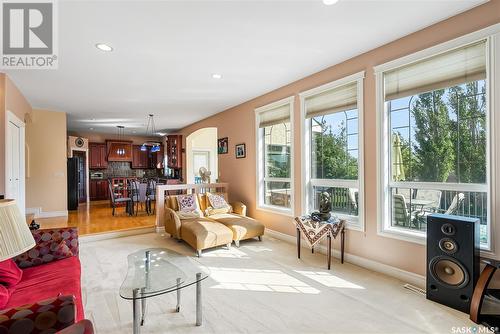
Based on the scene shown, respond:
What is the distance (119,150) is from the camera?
33.9ft

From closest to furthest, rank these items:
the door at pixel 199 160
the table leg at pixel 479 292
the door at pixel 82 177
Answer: the table leg at pixel 479 292
the door at pixel 82 177
the door at pixel 199 160

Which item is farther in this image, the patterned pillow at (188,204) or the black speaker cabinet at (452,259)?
the patterned pillow at (188,204)

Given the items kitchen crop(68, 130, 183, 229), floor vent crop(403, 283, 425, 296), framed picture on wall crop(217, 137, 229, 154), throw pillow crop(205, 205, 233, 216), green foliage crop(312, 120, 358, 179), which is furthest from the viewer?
kitchen crop(68, 130, 183, 229)

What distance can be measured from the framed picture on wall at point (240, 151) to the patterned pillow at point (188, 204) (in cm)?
144

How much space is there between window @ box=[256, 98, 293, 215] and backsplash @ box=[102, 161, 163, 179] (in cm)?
709

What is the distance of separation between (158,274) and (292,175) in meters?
2.76

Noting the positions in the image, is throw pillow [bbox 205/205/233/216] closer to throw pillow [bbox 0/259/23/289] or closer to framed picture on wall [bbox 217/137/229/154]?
framed picture on wall [bbox 217/137/229/154]

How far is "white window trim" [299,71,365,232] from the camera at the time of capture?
3381 mm

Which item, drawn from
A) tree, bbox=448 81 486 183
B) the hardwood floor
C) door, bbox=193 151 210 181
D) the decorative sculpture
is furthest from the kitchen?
tree, bbox=448 81 486 183

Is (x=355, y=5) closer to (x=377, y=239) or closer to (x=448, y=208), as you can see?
(x=448, y=208)

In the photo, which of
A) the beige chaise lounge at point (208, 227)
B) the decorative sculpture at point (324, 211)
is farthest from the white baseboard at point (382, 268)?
the beige chaise lounge at point (208, 227)

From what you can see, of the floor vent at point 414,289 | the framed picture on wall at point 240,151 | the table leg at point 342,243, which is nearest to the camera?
the floor vent at point 414,289

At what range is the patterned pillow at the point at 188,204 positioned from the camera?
4.79 meters

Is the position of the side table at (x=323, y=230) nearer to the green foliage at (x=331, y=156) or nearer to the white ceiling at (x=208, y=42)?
the green foliage at (x=331, y=156)
